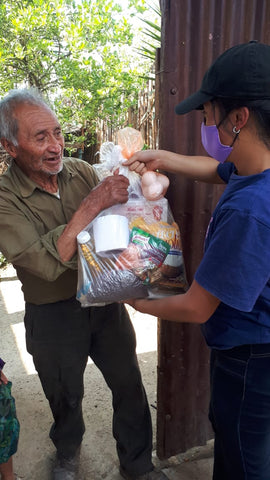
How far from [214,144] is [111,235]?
0.47 m

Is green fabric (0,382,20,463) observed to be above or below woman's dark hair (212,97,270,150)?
below

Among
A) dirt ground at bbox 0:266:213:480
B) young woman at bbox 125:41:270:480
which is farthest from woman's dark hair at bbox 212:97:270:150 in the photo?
dirt ground at bbox 0:266:213:480

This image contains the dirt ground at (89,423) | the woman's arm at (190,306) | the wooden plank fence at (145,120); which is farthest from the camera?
the wooden plank fence at (145,120)

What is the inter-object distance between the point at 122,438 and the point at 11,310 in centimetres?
274

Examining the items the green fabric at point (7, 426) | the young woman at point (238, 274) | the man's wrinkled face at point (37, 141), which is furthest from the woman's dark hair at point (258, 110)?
the green fabric at point (7, 426)

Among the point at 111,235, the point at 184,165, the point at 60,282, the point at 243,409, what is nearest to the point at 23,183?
the point at 60,282

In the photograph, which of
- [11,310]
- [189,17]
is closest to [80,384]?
[189,17]

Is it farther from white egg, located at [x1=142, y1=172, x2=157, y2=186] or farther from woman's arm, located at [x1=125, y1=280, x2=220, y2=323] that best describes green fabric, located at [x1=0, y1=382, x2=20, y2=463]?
white egg, located at [x1=142, y1=172, x2=157, y2=186]

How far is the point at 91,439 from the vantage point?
95.7 inches

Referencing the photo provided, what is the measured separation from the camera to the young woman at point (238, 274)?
1.03 m

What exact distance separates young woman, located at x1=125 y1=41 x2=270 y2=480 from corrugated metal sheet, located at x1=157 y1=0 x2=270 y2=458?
0.57 meters

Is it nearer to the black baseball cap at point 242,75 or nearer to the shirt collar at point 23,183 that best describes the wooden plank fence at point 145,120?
the shirt collar at point 23,183

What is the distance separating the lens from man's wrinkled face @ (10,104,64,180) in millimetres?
1773

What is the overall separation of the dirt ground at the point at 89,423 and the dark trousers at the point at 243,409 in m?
0.92
